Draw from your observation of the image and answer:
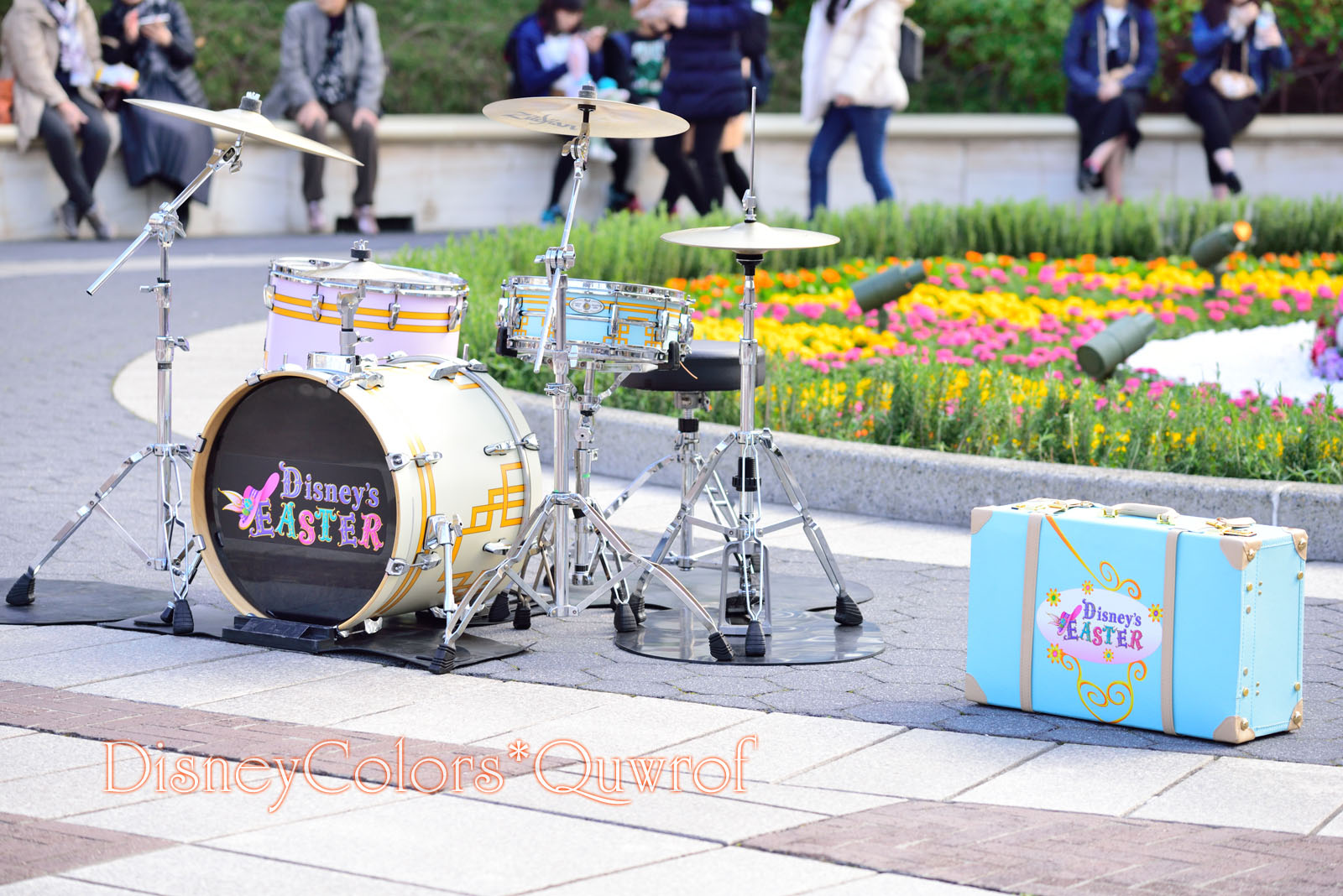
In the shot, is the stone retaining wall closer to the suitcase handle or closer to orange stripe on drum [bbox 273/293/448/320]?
orange stripe on drum [bbox 273/293/448/320]

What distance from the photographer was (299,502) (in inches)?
227

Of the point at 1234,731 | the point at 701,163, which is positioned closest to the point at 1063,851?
the point at 1234,731

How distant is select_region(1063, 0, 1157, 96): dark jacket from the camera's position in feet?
54.3

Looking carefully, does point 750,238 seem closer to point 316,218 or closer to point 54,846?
point 54,846

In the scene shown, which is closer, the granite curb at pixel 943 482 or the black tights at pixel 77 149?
the granite curb at pixel 943 482

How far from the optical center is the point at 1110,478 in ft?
23.9

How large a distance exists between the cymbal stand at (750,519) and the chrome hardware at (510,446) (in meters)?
0.50

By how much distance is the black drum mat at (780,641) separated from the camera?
575 centimetres

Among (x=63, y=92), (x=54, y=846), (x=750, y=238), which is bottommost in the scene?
(x=54, y=846)

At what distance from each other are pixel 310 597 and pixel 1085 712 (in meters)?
2.34

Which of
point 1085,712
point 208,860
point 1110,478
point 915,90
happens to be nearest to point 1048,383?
point 1110,478

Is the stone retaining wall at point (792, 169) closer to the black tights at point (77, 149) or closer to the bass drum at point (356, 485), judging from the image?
the black tights at point (77, 149)

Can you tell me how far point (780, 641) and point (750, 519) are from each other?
395 mm

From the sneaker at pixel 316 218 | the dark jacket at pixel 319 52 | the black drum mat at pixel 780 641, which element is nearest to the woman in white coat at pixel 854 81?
the dark jacket at pixel 319 52
